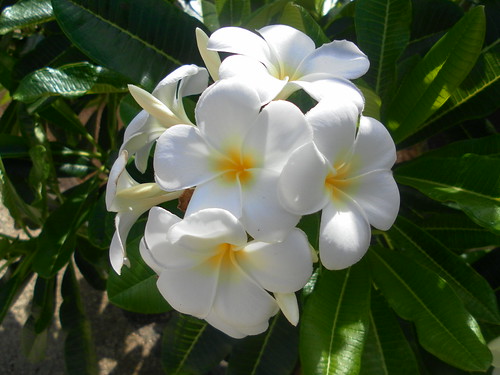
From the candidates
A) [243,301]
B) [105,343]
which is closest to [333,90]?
[243,301]

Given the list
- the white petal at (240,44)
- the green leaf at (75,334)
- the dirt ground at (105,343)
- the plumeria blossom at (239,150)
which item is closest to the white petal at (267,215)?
the plumeria blossom at (239,150)

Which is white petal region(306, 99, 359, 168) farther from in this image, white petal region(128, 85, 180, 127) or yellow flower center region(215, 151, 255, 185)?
white petal region(128, 85, 180, 127)

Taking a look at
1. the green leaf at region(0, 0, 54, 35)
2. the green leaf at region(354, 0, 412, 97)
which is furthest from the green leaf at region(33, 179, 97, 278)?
the green leaf at region(354, 0, 412, 97)

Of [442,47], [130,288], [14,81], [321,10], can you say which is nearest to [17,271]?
[14,81]

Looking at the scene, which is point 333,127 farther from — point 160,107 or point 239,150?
point 160,107

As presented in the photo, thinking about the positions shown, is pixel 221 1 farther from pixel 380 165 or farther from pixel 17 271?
pixel 17 271

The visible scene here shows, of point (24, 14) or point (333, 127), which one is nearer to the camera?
point (333, 127)
